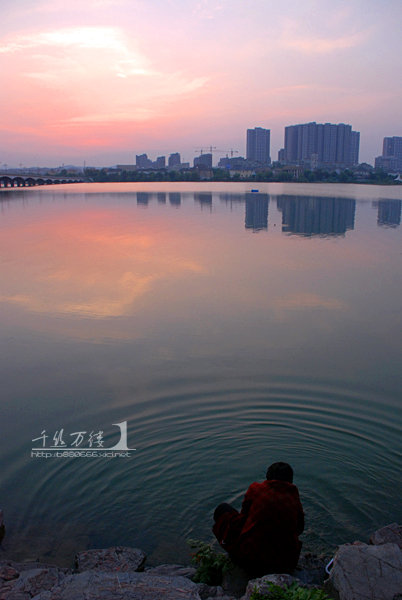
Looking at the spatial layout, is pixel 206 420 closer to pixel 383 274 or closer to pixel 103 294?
pixel 103 294

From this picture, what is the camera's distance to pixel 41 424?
5.64 meters

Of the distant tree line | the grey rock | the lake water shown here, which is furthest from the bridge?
the grey rock

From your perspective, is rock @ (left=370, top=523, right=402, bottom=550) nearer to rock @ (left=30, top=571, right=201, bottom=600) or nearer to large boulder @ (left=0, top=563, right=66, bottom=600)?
rock @ (left=30, top=571, right=201, bottom=600)

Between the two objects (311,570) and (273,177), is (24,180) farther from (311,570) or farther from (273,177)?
(311,570)

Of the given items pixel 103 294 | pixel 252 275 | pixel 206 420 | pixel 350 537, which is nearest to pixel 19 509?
pixel 206 420

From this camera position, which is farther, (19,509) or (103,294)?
(103,294)

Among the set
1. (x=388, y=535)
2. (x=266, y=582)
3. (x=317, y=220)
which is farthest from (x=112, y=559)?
(x=317, y=220)

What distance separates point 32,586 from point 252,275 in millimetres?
10761

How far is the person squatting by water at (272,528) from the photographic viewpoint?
3225 millimetres

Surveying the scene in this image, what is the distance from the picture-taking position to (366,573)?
2996 mm

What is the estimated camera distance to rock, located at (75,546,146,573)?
11.2ft

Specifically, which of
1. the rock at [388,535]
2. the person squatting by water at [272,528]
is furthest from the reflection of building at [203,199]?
the person squatting by water at [272,528]

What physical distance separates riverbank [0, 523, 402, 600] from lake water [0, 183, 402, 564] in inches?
13.2

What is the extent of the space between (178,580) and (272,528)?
2.16 feet
